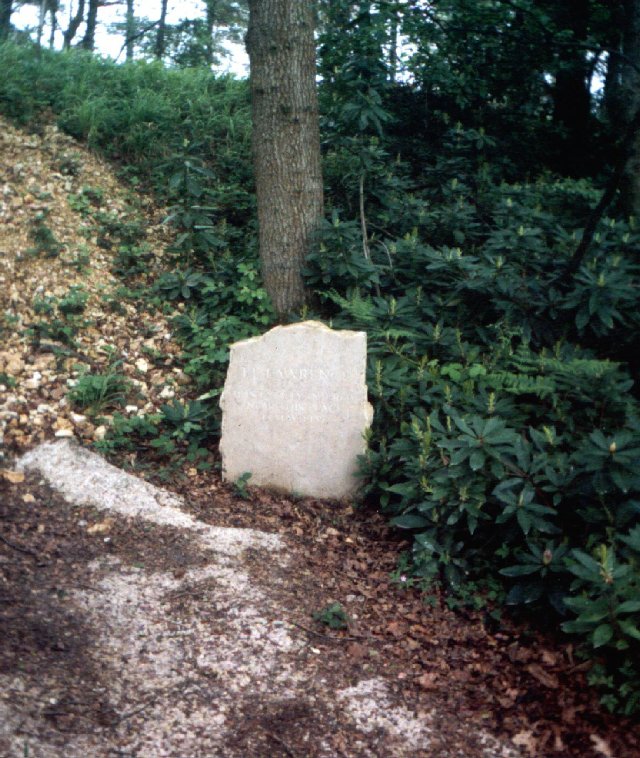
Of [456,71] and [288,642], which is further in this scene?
[456,71]

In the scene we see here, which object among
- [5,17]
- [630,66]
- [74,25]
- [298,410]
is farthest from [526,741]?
[74,25]

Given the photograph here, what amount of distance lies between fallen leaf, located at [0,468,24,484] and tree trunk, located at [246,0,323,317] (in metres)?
2.28

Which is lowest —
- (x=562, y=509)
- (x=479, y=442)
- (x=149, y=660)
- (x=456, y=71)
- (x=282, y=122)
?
(x=149, y=660)

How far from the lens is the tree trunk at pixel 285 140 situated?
5.67 m

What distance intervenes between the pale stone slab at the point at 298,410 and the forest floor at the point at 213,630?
21 centimetres

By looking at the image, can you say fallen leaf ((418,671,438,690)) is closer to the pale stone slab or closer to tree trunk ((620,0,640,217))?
the pale stone slab

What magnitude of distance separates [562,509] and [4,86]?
6.86m

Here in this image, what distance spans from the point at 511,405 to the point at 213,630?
1.97 meters

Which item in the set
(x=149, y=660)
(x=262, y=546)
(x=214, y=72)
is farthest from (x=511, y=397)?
(x=214, y=72)

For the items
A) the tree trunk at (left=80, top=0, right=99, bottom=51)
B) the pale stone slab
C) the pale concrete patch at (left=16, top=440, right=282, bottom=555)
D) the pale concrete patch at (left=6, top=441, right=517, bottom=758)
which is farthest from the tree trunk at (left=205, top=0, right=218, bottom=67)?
the pale concrete patch at (left=6, top=441, right=517, bottom=758)

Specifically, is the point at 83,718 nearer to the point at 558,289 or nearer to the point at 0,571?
the point at 0,571

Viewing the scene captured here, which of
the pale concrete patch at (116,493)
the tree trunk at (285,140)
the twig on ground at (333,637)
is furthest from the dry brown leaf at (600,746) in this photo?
the tree trunk at (285,140)

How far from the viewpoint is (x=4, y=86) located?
24.8 feet

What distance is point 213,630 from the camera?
3422 mm
